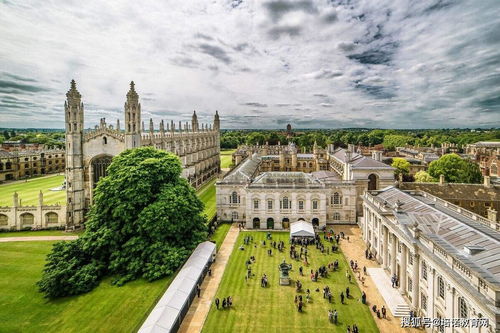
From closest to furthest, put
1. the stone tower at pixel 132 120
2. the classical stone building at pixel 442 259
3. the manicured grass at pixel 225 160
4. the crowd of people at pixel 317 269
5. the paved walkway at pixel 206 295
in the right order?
the classical stone building at pixel 442 259
the paved walkway at pixel 206 295
the crowd of people at pixel 317 269
the stone tower at pixel 132 120
the manicured grass at pixel 225 160

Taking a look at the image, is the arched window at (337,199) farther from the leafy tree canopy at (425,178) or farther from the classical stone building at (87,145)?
the classical stone building at (87,145)

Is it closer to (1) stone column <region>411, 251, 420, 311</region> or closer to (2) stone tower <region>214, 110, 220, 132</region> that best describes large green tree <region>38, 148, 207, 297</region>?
(1) stone column <region>411, 251, 420, 311</region>

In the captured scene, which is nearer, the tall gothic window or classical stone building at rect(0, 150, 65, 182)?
the tall gothic window

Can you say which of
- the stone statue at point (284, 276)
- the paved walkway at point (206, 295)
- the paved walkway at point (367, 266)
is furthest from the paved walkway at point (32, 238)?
the paved walkway at point (367, 266)

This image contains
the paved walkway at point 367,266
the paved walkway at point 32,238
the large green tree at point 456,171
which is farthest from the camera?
the large green tree at point 456,171

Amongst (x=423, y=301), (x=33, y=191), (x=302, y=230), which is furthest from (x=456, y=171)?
(x=33, y=191)

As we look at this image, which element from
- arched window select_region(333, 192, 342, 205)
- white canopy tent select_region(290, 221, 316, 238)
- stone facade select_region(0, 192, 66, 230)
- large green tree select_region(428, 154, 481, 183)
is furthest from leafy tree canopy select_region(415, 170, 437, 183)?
stone facade select_region(0, 192, 66, 230)

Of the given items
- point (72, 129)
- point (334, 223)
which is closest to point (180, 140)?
point (72, 129)

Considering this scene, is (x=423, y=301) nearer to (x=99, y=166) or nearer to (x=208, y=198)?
(x=99, y=166)
